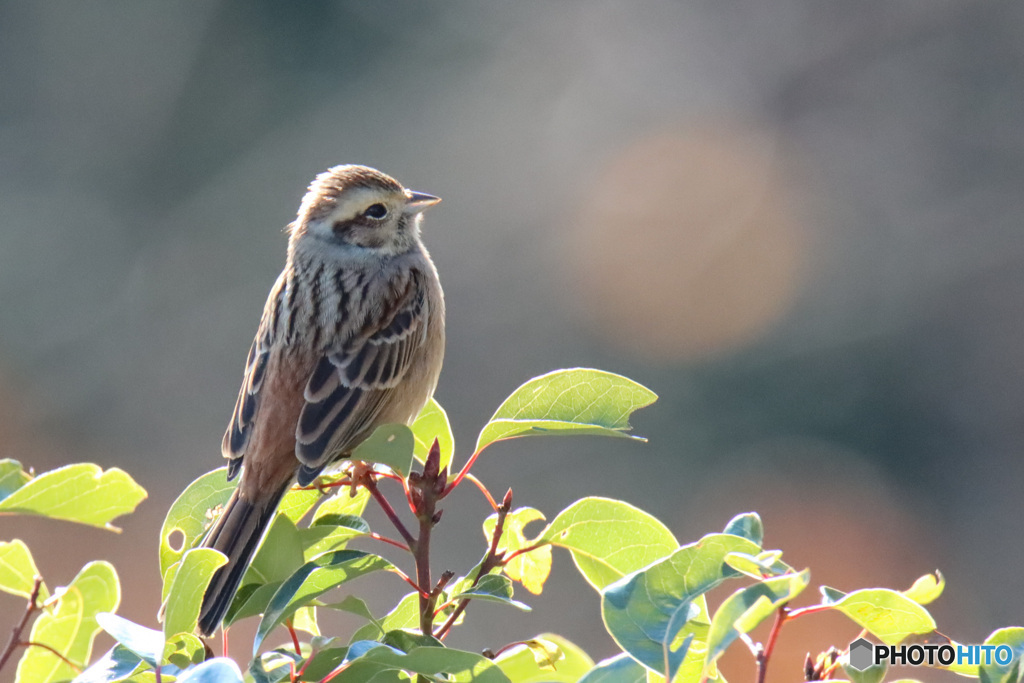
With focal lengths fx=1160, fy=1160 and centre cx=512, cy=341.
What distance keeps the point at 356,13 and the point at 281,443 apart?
12.1 metres

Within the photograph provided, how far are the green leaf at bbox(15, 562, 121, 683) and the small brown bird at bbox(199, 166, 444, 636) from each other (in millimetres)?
304

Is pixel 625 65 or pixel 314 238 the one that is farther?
pixel 625 65

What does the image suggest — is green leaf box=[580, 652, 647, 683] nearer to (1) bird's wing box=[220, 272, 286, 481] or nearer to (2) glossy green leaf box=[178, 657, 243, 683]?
(2) glossy green leaf box=[178, 657, 243, 683]

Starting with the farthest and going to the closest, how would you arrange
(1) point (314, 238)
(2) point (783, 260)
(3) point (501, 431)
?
(2) point (783, 260) < (1) point (314, 238) < (3) point (501, 431)

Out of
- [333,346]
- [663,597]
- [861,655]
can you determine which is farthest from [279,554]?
[333,346]

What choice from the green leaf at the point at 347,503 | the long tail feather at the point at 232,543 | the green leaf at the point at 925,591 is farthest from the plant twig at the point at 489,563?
the green leaf at the point at 925,591

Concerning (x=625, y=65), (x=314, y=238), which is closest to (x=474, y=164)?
(x=625, y=65)

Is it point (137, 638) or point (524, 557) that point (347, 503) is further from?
point (137, 638)

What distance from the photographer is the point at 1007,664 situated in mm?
2043

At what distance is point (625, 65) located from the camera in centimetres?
1378

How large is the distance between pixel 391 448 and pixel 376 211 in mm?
2535

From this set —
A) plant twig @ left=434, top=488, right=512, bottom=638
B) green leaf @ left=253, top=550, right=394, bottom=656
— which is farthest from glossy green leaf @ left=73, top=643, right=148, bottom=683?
plant twig @ left=434, top=488, right=512, bottom=638

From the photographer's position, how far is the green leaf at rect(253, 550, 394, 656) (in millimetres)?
2242

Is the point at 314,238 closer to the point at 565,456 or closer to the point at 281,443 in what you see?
the point at 281,443
